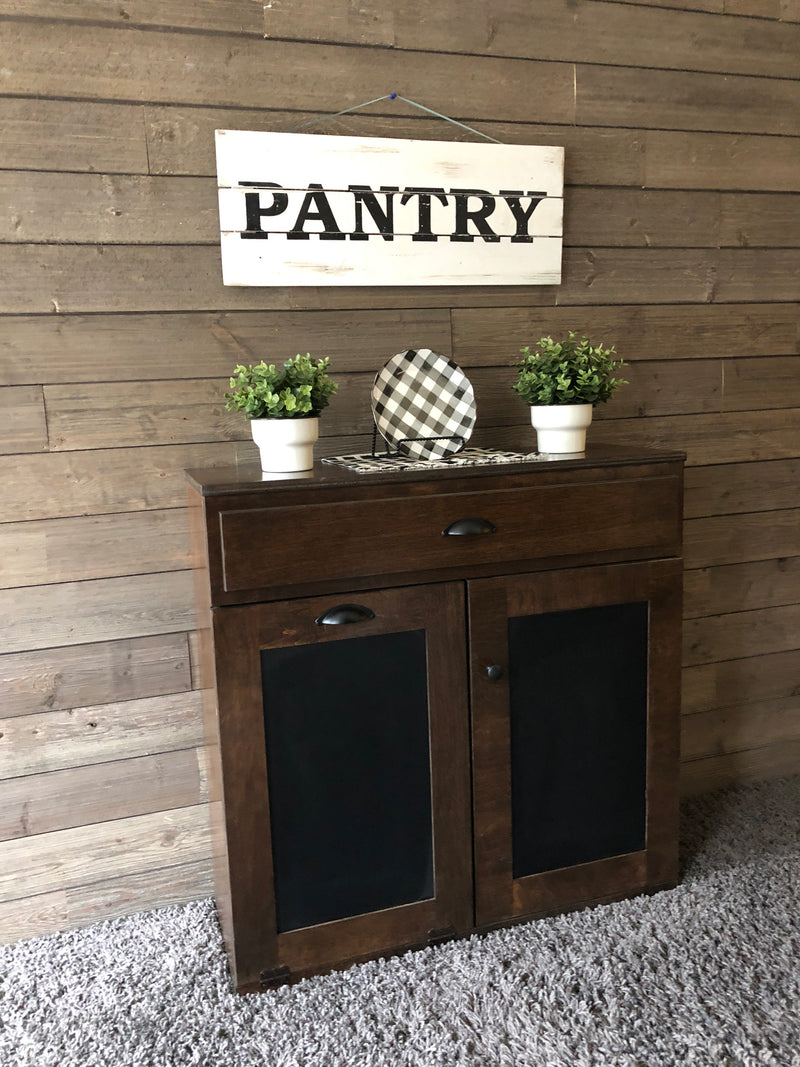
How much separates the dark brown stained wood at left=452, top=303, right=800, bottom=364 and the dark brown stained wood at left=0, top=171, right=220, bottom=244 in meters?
0.60

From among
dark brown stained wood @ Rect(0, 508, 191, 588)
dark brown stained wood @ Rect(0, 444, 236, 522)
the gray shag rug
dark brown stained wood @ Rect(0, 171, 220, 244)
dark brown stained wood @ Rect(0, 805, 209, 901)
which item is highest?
dark brown stained wood @ Rect(0, 171, 220, 244)

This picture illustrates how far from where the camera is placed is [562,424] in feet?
5.99

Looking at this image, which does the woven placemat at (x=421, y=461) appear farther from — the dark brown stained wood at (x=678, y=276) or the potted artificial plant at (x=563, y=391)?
the dark brown stained wood at (x=678, y=276)

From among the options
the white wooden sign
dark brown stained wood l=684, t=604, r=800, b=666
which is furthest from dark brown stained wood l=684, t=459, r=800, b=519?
the white wooden sign

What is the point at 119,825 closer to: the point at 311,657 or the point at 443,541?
the point at 311,657

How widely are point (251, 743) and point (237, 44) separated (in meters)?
1.39

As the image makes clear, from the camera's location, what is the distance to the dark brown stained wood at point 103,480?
1785 mm

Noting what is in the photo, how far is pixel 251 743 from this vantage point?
5.20ft

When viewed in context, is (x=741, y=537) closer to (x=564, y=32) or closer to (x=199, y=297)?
(x=564, y=32)

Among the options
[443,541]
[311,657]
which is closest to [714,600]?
[443,541]

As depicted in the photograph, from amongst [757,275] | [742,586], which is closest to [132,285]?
[757,275]

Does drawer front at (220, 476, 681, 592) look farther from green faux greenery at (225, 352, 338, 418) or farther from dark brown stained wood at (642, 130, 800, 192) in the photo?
dark brown stained wood at (642, 130, 800, 192)

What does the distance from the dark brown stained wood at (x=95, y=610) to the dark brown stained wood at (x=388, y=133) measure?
0.86 meters

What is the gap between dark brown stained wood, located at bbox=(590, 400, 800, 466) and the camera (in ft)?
7.18
